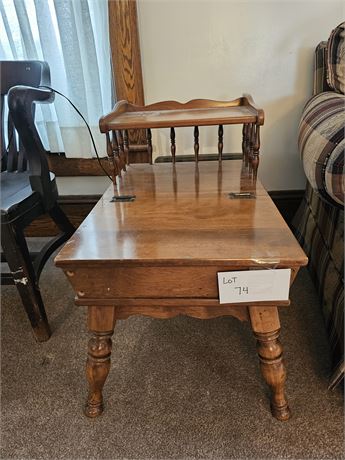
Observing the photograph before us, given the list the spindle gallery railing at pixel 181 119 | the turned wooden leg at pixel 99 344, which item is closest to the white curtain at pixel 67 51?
the spindle gallery railing at pixel 181 119

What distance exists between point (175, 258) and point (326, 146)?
1.42ft

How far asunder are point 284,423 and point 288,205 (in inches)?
35.4

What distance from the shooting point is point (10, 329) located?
0.96 metres

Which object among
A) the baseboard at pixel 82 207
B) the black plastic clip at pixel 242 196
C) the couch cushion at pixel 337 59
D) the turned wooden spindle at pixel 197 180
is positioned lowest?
the baseboard at pixel 82 207

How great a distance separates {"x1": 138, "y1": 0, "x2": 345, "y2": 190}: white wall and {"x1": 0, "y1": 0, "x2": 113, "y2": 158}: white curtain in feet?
0.52

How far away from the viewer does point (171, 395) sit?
735 millimetres

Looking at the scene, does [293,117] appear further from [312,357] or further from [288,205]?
[312,357]

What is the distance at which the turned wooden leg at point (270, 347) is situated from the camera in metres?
0.58

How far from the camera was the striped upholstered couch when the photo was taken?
678 mm

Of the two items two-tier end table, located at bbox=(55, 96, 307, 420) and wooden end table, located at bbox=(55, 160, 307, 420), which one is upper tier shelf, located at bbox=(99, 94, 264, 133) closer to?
two-tier end table, located at bbox=(55, 96, 307, 420)

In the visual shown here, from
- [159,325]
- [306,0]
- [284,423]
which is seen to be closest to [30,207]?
[159,325]

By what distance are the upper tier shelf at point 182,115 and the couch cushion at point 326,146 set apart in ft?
0.47

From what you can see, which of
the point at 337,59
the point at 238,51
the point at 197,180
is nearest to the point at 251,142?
the point at 197,180

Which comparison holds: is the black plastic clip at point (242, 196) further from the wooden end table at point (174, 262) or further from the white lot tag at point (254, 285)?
the white lot tag at point (254, 285)
